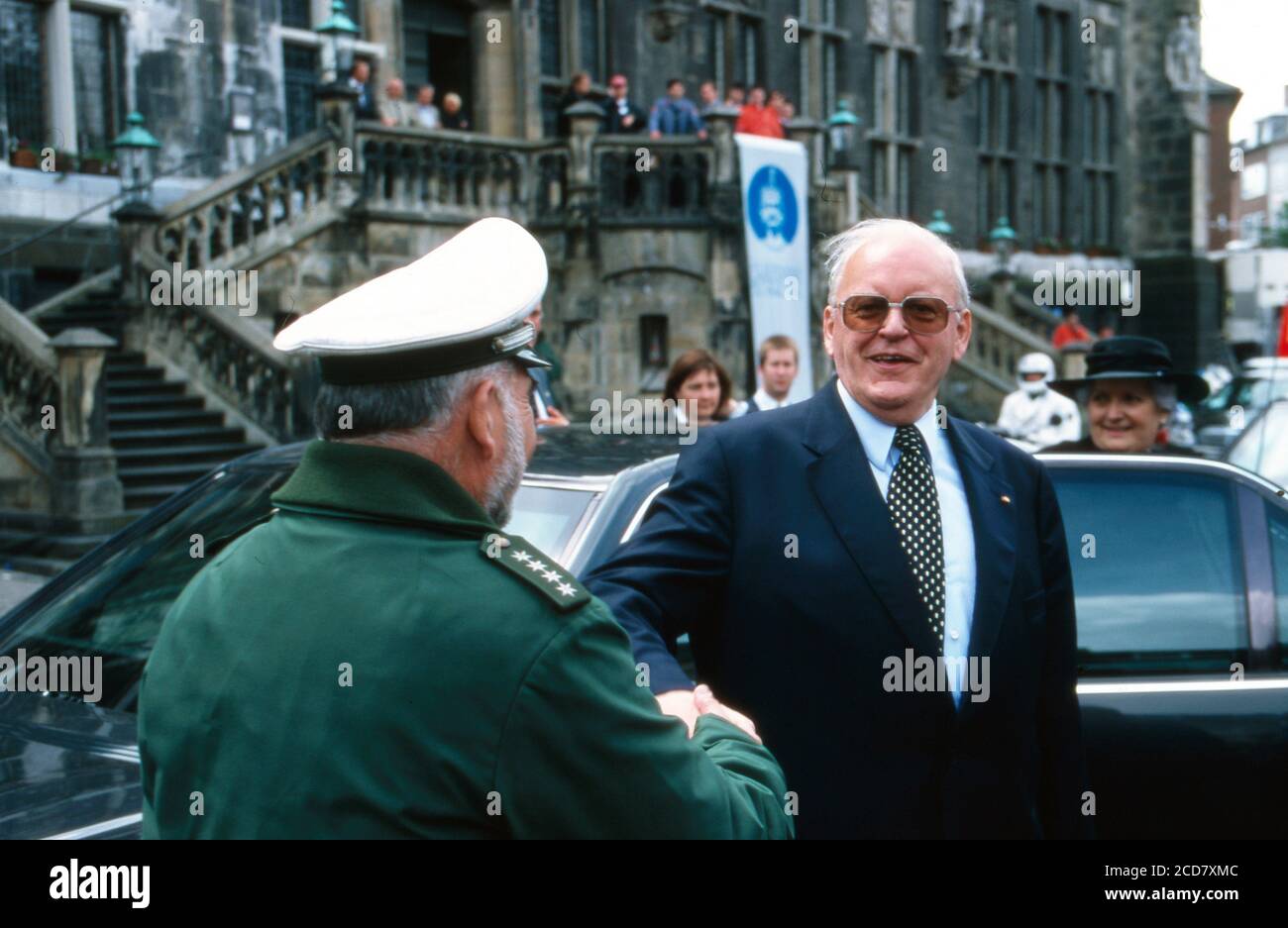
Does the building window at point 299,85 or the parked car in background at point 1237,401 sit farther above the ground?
the building window at point 299,85

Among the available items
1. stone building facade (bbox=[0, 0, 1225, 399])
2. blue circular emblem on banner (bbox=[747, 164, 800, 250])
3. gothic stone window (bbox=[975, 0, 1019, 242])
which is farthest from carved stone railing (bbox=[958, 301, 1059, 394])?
gothic stone window (bbox=[975, 0, 1019, 242])

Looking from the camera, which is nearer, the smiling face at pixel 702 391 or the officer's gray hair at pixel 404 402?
the officer's gray hair at pixel 404 402

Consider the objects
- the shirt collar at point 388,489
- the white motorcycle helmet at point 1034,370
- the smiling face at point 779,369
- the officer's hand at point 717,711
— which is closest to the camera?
the shirt collar at point 388,489

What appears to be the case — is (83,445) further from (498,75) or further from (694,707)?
(498,75)

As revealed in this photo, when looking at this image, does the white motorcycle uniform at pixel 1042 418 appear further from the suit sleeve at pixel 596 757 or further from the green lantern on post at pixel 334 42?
the suit sleeve at pixel 596 757

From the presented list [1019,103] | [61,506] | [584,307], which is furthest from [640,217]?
[1019,103]

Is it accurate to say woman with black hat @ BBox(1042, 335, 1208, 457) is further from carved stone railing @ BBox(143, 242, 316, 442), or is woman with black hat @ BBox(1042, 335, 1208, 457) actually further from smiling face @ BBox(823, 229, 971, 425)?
carved stone railing @ BBox(143, 242, 316, 442)

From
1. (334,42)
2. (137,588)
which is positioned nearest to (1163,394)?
(137,588)

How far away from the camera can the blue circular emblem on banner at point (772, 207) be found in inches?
774

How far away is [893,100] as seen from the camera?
2959 centimetres

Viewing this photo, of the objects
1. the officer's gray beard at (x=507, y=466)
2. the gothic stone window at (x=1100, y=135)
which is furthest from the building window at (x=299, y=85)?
the gothic stone window at (x=1100, y=135)

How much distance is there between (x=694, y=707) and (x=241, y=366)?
1307cm

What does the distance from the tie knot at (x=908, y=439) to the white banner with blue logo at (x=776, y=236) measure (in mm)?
16080
